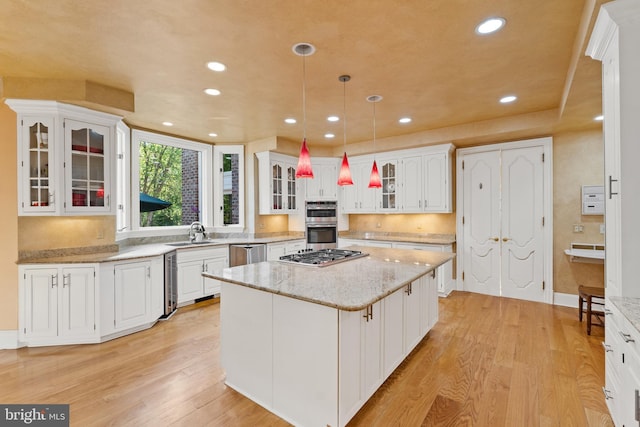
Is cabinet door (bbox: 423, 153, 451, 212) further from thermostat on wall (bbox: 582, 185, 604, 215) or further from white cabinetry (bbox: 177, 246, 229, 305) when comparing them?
white cabinetry (bbox: 177, 246, 229, 305)

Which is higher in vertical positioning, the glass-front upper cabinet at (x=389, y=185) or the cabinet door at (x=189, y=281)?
the glass-front upper cabinet at (x=389, y=185)

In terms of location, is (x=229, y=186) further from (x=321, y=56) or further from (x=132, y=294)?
(x=321, y=56)

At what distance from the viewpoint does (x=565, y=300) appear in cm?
428

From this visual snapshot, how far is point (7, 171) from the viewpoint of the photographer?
298cm

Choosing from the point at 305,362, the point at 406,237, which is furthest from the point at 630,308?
the point at 406,237

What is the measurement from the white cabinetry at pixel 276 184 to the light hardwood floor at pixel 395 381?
8.13ft

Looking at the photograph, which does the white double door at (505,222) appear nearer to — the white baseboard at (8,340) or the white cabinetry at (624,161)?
the white cabinetry at (624,161)

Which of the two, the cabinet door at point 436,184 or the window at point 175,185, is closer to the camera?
the window at point 175,185

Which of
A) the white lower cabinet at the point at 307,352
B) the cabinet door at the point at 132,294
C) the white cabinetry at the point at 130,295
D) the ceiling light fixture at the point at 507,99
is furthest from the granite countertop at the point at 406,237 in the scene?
the cabinet door at the point at 132,294

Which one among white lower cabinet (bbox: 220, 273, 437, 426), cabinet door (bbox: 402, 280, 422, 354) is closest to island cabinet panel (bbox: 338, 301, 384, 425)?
white lower cabinet (bbox: 220, 273, 437, 426)

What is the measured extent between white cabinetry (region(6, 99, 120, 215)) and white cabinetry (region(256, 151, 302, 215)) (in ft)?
8.36

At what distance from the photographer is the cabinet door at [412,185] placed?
513cm

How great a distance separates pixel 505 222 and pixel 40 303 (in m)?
6.11

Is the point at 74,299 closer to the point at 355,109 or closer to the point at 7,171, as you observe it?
the point at 7,171
